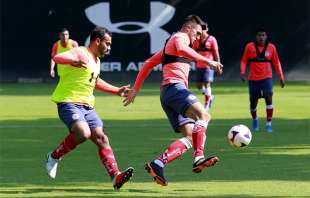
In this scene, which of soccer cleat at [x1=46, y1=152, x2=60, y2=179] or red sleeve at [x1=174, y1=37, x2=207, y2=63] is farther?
soccer cleat at [x1=46, y1=152, x2=60, y2=179]

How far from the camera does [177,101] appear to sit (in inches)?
518

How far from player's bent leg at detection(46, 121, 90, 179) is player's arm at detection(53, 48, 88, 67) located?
734mm

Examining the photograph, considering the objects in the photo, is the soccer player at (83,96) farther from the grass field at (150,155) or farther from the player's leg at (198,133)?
the player's leg at (198,133)

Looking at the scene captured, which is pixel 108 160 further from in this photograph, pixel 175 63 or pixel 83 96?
pixel 175 63

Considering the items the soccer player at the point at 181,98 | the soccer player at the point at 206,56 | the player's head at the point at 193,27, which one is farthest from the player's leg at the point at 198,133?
the soccer player at the point at 206,56

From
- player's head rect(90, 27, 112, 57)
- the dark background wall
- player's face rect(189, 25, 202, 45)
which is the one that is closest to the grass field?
player's head rect(90, 27, 112, 57)

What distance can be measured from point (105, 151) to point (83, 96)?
0.78m

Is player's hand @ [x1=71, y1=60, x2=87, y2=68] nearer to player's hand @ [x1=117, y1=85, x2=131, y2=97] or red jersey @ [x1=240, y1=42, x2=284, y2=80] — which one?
player's hand @ [x1=117, y1=85, x2=131, y2=97]

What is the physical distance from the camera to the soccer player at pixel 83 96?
12.6m

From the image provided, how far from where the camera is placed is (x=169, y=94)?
1325cm

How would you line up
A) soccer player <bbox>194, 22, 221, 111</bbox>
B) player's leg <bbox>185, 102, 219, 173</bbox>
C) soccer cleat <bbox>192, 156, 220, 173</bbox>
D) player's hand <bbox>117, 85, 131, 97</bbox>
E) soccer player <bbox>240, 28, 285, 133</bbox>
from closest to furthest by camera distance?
soccer cleat <bbox>192, 156, 220, 173</bbox>
player's leg <bbox>185, 102, 219, 173</bbox>
player's hand <bbox>117, 85, 131, 97</bbox>
soccer player <bbox>240, 28, 285, 133</bbox>
soccer player <bbox>194, 22, 221, 111</bbox>

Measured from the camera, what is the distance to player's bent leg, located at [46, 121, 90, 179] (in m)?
12.6

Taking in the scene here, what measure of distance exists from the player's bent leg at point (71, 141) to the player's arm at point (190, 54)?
1.51 m

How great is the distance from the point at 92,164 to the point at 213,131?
6104 millimetres
